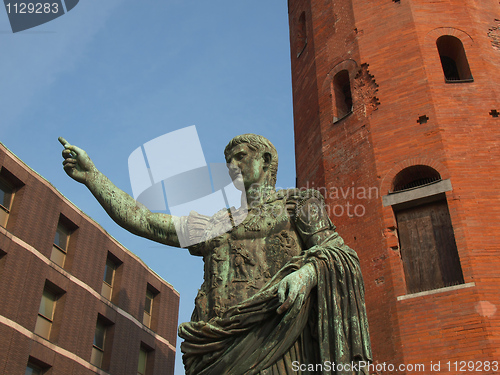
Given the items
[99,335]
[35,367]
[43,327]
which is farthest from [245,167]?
[99,335]

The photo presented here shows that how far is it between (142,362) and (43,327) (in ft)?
20.5

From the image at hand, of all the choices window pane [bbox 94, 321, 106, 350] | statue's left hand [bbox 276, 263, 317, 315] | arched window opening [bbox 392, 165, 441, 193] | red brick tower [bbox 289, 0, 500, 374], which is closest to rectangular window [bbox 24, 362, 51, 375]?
window pane [bbox 94, 321, 106, 350]

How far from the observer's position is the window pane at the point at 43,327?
21.5 metres

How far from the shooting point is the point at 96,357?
23938 millimetres

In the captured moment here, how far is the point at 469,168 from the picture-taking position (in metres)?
14.4

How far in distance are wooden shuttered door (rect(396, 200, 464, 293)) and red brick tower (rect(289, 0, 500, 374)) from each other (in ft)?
0.08

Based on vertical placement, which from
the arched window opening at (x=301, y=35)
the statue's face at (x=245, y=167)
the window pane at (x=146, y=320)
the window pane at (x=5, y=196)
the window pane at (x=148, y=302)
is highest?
the arched window opening at (x=301, y=35)

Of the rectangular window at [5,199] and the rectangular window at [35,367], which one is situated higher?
the rectangular window at [5,199]

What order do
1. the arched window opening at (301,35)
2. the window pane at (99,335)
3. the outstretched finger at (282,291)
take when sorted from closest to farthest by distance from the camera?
the outstretched finger at (282,291) → the arched window opening at (301,35) → the window pane at (99,335)

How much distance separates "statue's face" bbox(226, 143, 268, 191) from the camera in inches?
186

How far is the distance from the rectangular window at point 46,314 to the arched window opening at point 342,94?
1191cm

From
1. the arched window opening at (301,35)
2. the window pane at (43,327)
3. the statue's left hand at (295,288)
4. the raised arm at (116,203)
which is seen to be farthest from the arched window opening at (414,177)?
the window pane at (43,327)

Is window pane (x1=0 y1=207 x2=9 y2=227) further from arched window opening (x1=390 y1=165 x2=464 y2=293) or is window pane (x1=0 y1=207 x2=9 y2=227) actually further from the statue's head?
the statue's head

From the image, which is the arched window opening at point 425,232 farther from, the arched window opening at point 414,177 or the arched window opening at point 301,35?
the arched window opening at point 301,35
